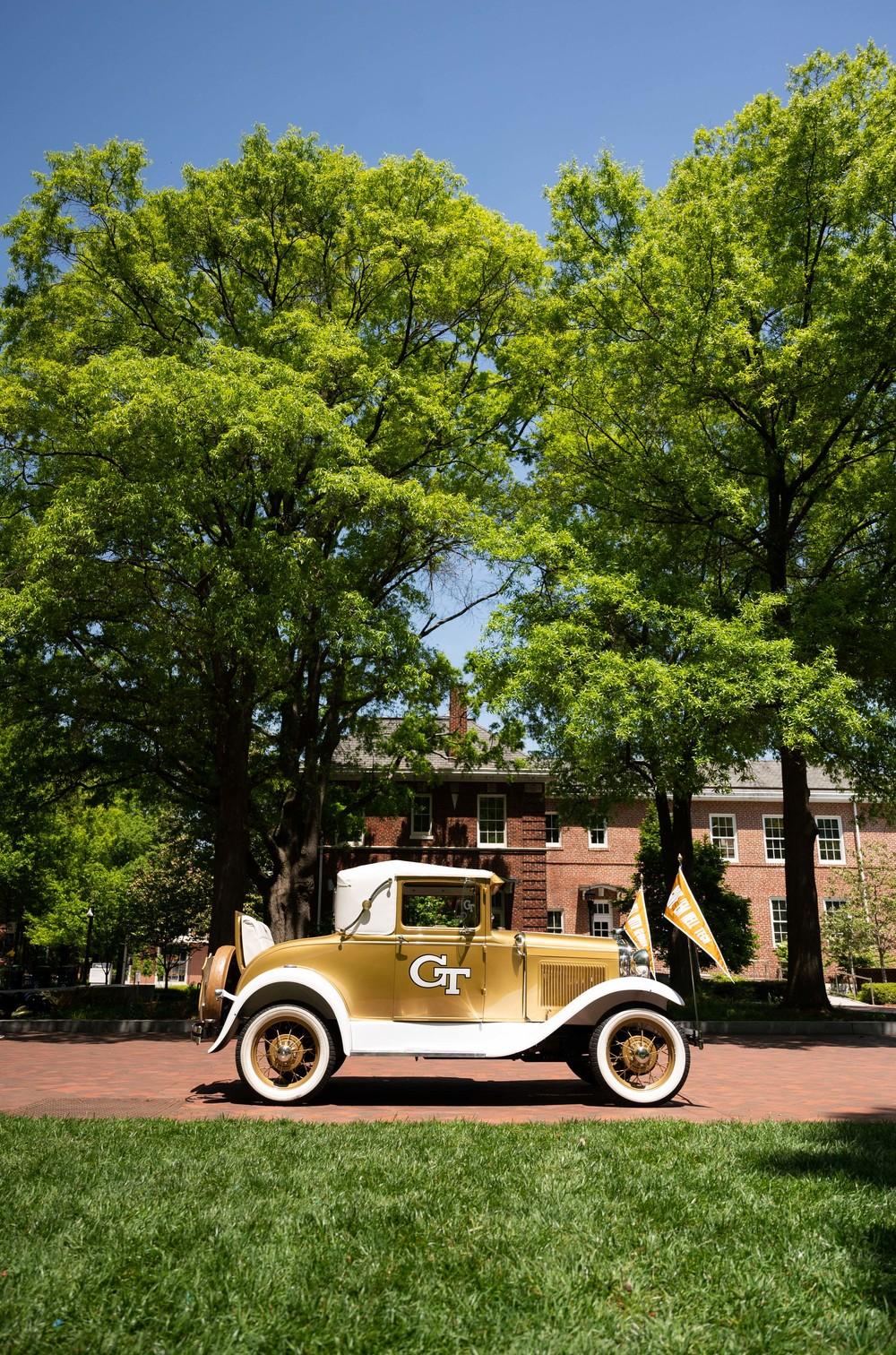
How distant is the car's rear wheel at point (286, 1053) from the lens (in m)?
8.74

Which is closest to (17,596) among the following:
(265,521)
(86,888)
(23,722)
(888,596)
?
(265,521)

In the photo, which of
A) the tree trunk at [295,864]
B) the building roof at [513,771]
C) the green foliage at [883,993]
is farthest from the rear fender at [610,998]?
the green foliage at [883,993]

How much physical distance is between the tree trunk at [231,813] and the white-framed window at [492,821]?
16.2 m

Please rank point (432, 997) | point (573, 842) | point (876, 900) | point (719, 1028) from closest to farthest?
1. point (432, 997)
2. point (719, 1028)
3. point (876, 900)
4. point (573, 842)

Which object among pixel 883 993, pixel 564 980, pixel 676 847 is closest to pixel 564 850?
pixel 883 993

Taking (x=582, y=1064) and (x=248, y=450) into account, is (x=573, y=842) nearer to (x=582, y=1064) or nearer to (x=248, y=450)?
(x=248, y=450)

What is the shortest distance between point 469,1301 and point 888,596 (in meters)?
17.4

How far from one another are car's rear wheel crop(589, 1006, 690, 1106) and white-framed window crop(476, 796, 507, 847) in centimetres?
2591

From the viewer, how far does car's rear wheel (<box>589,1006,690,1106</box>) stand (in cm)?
879

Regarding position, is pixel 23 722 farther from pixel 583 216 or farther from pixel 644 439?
pixel 583 216

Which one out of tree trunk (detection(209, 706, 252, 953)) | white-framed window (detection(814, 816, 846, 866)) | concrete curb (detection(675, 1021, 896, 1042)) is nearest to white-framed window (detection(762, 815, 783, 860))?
white-framed window (detection(814, 816, 846, 866))

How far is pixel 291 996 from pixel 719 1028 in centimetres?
1126

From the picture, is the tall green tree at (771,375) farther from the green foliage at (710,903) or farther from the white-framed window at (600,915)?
the white-framed window at (600,915)

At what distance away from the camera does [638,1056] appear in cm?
890
